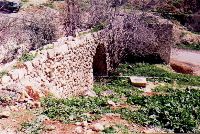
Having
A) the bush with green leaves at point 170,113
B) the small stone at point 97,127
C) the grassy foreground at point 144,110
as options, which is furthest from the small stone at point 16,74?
the bush with green leaves at point 170,113

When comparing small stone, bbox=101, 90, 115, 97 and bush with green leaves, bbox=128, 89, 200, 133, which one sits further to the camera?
small stone, bbox=101, 90, 115, 97

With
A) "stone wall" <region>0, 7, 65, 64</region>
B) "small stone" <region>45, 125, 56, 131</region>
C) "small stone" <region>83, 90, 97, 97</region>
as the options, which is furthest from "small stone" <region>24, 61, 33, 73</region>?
"stone wall" <region>0, 7, 65, 64</region>

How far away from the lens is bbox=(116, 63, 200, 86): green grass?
69.6ft

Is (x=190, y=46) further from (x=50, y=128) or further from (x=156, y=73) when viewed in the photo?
(x=50, y=128)

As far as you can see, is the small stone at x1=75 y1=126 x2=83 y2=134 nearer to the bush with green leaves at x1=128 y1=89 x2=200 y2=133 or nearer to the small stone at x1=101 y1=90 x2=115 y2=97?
the bush with green leaves at x1=128 y1=89 x2=200 y2=133

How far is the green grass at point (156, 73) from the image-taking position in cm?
2123

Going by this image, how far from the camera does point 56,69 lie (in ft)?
43.4

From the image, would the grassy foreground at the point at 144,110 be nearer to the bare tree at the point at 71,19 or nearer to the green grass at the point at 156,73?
the green grass at the point at 156,73

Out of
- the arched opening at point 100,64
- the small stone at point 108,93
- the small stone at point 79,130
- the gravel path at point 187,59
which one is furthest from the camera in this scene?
the gravel path at point 187,59

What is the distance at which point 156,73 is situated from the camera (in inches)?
865

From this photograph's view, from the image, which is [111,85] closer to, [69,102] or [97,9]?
[97,9]

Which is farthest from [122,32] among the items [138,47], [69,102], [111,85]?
[69,102]

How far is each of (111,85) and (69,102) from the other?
8876 mm

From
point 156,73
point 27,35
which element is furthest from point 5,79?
point 156,73
